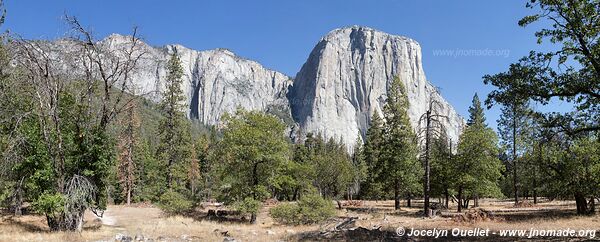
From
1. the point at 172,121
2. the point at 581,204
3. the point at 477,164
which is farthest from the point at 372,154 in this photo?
the point at 581,204

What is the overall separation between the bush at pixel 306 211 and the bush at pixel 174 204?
7.34m

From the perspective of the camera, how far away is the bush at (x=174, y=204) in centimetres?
2733

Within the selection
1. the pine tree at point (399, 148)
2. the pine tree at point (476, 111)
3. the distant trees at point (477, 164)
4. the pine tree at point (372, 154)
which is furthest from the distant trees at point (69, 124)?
the pine tree at point (476, 111)

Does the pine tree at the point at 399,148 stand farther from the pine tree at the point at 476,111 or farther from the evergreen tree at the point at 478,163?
Answer: the pine tree at the point at 476,111

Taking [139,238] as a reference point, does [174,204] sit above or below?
above

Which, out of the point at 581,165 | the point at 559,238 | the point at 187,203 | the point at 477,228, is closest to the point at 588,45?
the point at 559,238

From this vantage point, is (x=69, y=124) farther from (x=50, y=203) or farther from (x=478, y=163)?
(x=478, y=163)

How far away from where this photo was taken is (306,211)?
76.6 feet

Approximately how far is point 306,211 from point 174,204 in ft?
31.7

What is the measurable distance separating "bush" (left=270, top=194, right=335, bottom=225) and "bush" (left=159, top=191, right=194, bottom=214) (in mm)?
7342

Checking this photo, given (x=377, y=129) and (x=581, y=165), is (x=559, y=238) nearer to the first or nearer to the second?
(x=581, y=165)

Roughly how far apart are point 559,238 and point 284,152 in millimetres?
16285

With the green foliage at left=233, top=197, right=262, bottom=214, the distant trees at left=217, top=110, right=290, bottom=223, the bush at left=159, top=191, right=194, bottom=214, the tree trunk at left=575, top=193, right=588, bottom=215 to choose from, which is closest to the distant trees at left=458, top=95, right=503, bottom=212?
the tree trunk at left=575, top=193, right=588, bottom=215

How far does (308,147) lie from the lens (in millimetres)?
75062
